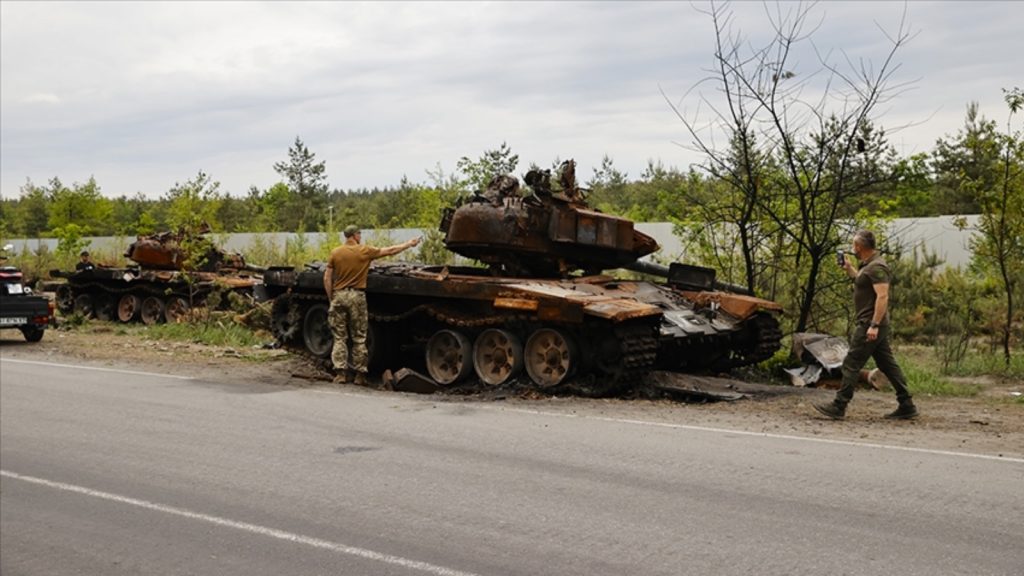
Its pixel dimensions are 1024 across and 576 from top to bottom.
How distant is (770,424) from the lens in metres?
10.7

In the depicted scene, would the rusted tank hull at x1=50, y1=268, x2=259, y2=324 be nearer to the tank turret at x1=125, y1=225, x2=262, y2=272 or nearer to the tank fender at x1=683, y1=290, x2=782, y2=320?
the tank turret at x1=125, y1=225, x2=262, y2=272

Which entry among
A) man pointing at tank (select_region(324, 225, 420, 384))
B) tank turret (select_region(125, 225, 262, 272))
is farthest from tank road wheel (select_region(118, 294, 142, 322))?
man pointing at tank (select_region(324, 225, 420, 384))

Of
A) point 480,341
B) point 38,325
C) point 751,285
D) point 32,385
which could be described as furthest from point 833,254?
point 38,325

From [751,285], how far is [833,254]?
144cm

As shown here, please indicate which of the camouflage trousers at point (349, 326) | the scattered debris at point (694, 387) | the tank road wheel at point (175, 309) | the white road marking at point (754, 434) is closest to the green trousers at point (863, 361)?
the white road marking at point (754, 434)

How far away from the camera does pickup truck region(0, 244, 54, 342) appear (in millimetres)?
20594

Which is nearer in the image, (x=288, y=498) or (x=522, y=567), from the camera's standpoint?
(x=522, y=567)

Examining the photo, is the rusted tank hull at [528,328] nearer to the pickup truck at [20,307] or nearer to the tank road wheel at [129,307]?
the pickup truck at [20,307]

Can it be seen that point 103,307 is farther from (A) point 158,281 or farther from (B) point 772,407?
(B) point 772,407

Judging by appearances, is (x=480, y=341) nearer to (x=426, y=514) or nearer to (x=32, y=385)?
(x=32, y=385)

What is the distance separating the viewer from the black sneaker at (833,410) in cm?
1098

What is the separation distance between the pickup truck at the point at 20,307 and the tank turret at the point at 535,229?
9565 mm

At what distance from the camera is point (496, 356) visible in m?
14.0

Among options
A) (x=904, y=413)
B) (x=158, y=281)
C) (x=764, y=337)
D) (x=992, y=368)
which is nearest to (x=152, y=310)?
(x=158, y=281)
